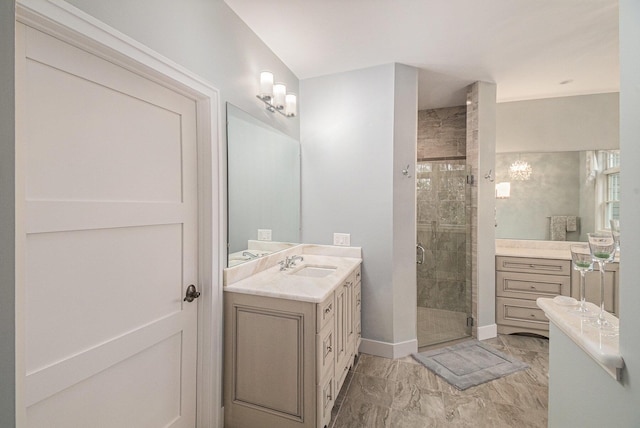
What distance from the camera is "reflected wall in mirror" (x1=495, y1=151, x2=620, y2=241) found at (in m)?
3.29

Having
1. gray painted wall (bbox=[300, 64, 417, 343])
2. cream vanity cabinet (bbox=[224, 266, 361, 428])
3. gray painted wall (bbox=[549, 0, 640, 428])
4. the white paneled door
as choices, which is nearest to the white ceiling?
gray painted wall (bbox=[300, 64, 417, 343])

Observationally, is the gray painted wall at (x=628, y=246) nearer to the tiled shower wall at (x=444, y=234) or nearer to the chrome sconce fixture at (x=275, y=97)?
the chrome sconce fixture at (x=275, y=97)

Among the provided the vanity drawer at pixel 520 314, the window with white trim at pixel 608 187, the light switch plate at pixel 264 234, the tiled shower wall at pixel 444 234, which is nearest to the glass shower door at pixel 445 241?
the tiled shower wall at pixel 444 234

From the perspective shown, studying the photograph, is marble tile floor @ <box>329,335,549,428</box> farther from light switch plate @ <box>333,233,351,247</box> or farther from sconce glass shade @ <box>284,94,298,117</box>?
sconce glass shade @ <box>284,94,298,117</box>

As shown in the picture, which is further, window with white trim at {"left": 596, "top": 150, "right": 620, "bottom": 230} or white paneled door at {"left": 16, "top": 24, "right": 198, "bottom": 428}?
window with white trim at {"left": 596, "top": 150, "right": 620, "bottom": 230}

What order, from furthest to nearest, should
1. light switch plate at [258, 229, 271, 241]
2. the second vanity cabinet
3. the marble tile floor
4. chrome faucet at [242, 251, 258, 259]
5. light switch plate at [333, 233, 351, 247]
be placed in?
the second vanity cabinet, light switch plate at [333, 233, 351, 247], light switch plate at [258, 229, 271, 241], chrome faucet at [242, 251, 258, 259], the marble tile floor

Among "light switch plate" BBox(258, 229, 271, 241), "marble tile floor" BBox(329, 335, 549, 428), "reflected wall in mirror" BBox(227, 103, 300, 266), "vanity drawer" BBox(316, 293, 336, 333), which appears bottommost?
"marble tile floor" BBox(329, 335, 549, 428)

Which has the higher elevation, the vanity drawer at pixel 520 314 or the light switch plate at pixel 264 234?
the light switch plate at pixel 264 234

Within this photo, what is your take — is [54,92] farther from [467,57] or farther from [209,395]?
[467,57]

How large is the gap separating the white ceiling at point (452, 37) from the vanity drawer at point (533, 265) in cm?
194

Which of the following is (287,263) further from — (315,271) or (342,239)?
(342,239)

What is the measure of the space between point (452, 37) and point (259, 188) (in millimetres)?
1957

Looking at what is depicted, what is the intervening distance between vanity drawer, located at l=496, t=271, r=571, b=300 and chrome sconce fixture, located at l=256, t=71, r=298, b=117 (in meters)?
2.86

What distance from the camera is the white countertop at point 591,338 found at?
0.86 metres
